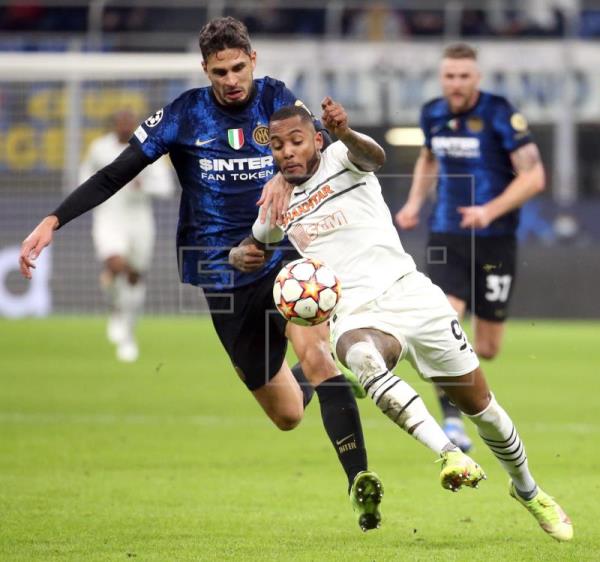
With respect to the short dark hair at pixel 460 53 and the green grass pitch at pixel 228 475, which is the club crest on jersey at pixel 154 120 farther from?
the short dark hair at pixel 460 53

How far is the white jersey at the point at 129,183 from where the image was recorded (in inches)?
650

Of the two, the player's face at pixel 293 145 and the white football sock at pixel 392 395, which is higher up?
the player's face at pixel 293 145

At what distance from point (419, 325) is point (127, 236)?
443 inches

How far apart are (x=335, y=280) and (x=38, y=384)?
27.4 feet

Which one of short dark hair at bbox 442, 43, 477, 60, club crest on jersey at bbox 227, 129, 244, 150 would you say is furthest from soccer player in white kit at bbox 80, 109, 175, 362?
club crest on jersey at bbox 227, 129, 244, 150

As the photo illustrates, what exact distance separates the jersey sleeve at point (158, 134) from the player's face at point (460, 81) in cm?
354

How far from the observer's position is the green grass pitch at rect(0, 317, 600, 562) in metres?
6.55

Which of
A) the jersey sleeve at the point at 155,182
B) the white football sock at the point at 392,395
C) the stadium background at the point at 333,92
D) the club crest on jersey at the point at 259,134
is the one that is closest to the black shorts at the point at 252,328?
the club crest on jersey at the point at 259,134

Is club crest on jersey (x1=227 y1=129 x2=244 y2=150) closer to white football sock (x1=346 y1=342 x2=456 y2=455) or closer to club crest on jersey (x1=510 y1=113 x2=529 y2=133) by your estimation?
white football sock (x1=346 y1=342 x2=456 y2=455)

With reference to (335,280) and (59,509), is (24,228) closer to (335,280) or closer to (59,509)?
(59,509)

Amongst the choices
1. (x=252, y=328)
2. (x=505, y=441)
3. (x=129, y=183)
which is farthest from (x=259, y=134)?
(x=129, y=183)

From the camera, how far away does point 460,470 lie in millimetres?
5602

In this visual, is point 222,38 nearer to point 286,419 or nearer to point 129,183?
point 286,419

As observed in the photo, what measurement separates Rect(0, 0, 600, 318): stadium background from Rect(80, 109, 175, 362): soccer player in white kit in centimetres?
100
